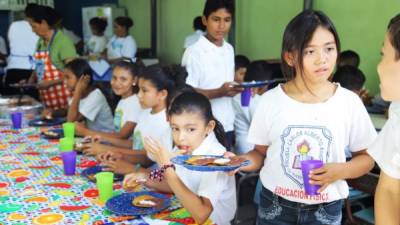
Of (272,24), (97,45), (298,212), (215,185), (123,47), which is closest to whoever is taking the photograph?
(298,212)

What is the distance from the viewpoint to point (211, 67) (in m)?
2.94

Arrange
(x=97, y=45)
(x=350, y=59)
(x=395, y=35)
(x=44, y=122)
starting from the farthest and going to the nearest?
A: (x=97, y=45) → (x=350, y=59) → (x=44, y=122) → (x=395, y=35)

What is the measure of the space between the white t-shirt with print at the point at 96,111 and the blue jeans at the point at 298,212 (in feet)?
6.55

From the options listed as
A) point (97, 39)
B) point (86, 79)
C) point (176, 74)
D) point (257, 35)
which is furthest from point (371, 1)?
point (97, 39)

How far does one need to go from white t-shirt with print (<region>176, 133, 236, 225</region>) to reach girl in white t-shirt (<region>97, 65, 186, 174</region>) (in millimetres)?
455

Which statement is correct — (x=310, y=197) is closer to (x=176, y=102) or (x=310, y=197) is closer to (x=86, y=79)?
(x=176, y=102)

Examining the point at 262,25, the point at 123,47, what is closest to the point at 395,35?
the point at 262,25

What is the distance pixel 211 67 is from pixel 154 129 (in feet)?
2.32

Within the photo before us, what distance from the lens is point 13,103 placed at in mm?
3936

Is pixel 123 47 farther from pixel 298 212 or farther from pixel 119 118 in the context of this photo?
pixel 298 212

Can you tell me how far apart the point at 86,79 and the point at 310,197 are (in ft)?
7.45

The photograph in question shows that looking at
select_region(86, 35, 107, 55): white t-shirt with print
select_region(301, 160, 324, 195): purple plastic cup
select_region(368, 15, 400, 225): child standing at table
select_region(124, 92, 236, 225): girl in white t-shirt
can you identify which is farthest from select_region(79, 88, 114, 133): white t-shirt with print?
select_region(86, 35, 107, 55): white t-shirt with print

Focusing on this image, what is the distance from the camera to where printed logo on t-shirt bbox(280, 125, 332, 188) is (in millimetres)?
1518

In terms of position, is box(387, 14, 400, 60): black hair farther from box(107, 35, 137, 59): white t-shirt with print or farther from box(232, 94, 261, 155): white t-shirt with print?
box(107, 35, 137, 59): white t-shirt with print
